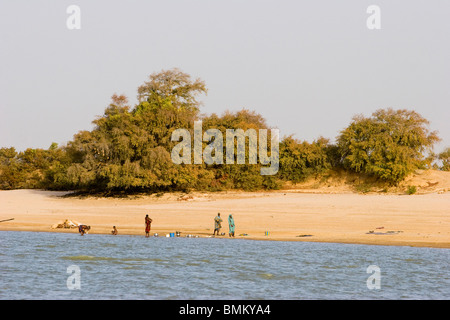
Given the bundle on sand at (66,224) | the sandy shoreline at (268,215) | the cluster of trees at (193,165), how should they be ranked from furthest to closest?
the cluster of trees at (193,165), the bundle on sand at (66,224), the sandy shoreline at (268,215)

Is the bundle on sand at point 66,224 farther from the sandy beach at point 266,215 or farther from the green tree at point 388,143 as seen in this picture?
the green tree at point 388,143

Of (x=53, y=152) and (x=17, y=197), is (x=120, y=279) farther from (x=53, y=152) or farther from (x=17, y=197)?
(x=53, y=152)

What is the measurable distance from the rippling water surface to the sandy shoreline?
1.45 metres

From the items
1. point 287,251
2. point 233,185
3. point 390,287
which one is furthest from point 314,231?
point 233,185

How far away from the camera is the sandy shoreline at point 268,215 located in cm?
3023

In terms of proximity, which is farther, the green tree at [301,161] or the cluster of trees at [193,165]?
the green tree at [301,161]

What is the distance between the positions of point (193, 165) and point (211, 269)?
2528 cm

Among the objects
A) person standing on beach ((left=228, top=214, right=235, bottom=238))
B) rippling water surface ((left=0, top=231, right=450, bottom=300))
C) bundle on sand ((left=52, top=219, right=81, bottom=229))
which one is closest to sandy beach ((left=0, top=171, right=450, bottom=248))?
bundle on sand ((left=52, top=219, right=81, bottom=229))

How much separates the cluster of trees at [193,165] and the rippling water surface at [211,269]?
49.4 ft

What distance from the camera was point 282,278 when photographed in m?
22.1

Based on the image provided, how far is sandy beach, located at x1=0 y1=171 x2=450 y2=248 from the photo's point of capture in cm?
3031

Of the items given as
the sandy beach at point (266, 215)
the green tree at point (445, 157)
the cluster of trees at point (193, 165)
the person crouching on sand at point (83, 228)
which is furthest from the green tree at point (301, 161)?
the person crouching on sand at point (83, 228)

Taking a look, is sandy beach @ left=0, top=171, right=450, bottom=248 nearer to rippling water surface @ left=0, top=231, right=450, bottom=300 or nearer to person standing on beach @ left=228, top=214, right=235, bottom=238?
person standing on beach @ left=228, top=214, right=235, bottom=238
